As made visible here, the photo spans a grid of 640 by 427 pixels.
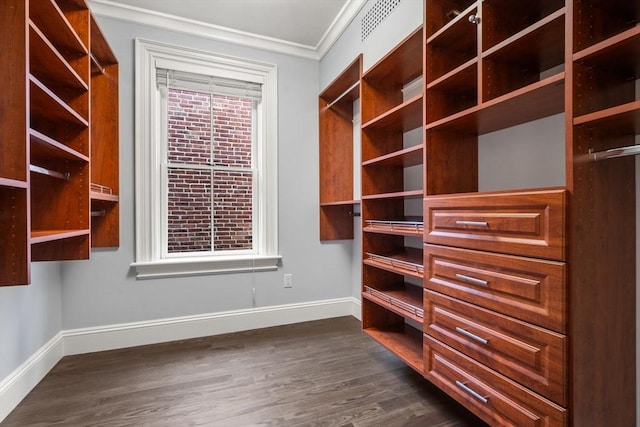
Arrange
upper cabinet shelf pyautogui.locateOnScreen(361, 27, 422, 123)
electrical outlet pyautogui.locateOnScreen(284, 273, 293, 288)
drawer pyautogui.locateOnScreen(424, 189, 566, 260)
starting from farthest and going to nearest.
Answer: electrical outlet pyautogui.locateOnScreen(284, 273, 293, 288), upper cabinet shelf pyautogui.locateOnScreen(361, 27, 422, 123), drawer pyautogui.locateOnScreen(424, 189, 566, 260)

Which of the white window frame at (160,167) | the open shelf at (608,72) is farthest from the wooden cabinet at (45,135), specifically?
the open shelf at (608,72)

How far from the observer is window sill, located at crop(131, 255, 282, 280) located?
251cm

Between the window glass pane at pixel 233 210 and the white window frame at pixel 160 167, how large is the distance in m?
0.09

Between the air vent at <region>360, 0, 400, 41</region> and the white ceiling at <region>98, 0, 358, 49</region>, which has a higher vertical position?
the white ceiling at <region>98, 0, 358, 49</region>

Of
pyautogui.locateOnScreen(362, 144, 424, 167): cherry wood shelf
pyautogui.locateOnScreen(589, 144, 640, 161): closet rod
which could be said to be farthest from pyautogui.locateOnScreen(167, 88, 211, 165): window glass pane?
pyautogui.locateOnScreen(589, 144, 640, 161): closet rod

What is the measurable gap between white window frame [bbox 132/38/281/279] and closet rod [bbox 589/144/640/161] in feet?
7.54

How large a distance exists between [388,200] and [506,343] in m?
1.29

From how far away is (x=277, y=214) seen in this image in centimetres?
291

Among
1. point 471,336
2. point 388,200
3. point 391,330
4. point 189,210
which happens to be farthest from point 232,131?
point 471,336

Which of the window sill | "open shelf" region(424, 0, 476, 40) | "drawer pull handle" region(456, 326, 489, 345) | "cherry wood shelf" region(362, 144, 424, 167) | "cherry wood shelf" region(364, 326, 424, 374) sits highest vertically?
"open shelf" region(424, 0, 476, 40)

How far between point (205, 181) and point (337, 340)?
71.0 inches

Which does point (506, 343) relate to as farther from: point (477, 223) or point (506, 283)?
point (477, 223)

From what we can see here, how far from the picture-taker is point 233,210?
114 inches

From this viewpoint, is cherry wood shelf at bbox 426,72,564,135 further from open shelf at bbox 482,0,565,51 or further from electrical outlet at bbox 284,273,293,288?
electrical outlet at bbox 284,273,293,288
